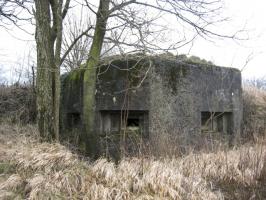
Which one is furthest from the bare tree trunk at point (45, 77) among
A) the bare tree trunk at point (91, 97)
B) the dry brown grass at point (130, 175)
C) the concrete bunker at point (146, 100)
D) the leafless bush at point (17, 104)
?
the leafless bush at point (17, 104)

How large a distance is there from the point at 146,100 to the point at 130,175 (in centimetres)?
256

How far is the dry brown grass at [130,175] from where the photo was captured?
4.21m

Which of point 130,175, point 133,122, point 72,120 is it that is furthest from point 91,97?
point 130,175

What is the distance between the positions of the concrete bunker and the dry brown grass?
1.20 m

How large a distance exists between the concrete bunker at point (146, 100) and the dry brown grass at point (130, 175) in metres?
1.20

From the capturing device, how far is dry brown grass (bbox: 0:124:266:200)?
13.8 feet

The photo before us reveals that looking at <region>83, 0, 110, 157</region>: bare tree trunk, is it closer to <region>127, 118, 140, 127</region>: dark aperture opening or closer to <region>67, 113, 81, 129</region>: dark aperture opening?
<region>127, 118, 140, 127</region>: dark aperture opening

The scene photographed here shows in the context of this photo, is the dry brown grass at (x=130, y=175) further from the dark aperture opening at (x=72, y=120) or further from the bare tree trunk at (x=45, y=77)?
the dark aperture opening at (x=72, y=120)

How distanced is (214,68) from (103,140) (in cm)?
291

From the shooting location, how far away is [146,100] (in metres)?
6.94

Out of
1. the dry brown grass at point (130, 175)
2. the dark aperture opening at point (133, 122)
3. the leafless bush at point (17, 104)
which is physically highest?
the leafless bush at point (17, 104)

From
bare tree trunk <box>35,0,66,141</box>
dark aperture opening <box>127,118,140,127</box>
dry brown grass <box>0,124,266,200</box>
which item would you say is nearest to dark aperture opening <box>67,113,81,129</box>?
dark aperture opening <box>127,118,140,127</box>

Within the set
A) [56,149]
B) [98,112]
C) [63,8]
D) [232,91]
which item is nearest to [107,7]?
[63,8]

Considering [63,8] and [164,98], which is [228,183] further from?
[63,8]
